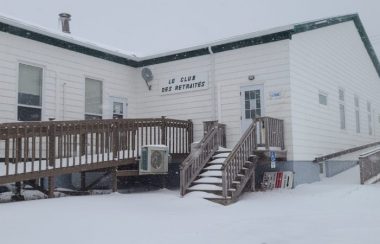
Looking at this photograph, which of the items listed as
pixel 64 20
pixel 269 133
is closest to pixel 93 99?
pixel 64 20

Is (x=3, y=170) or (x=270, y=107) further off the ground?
(x=270, y=107)

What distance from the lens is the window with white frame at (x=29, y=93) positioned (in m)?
13.1

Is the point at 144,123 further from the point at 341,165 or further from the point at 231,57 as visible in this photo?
the point at 341,165

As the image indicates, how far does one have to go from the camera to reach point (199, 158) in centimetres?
1238

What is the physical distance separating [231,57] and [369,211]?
25.6ft

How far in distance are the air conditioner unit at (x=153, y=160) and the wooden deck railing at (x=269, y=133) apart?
289 centimetres

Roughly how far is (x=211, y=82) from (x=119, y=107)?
3.87 metres

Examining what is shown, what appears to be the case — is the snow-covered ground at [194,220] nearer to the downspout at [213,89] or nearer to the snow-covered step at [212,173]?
the snow-covered step at [212,173]

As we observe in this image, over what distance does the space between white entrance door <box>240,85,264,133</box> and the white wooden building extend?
0.03 m

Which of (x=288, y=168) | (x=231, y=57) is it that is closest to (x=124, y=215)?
(x=288, y=168)

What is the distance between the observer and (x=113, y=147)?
1203 centimetres

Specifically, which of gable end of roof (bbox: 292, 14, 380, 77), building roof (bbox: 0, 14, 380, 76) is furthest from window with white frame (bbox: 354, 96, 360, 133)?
building roof (bbox: 0, 14, 380, 76)

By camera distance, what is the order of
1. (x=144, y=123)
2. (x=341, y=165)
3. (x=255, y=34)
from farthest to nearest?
(x=341, y=165)
(x=255, y=34)
(x=144, y=123)

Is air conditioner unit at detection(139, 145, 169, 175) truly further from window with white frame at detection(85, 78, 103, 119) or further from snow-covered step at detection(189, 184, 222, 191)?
window with white frame at detection(85, 78, 103, 119)
